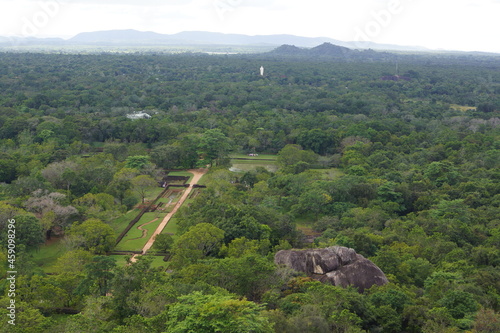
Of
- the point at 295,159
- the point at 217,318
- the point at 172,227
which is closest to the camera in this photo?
the point at 217,318

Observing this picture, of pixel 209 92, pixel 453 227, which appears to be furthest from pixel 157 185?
pixel 209 92

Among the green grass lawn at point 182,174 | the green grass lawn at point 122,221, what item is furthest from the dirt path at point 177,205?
the green grass lawn at point 122,221

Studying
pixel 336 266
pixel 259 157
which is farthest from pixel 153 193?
pixel 336 266

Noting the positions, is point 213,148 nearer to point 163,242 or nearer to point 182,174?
point 182,174

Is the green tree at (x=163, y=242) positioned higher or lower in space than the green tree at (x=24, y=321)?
lower

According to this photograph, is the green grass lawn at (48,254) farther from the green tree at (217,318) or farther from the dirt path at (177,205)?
the green tree at (217,318)

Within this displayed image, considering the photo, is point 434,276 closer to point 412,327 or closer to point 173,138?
point 412,327
